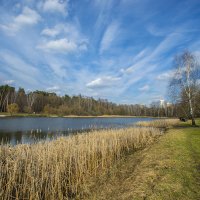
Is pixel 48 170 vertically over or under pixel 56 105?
under

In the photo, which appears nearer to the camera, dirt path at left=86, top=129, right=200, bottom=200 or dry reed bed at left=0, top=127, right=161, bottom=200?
dirt path at left=86, top=129, right=200, bottom=200

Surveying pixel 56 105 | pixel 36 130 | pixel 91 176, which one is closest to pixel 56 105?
pixel 56 105

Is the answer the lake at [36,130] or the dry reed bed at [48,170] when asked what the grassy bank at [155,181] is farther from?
the lake at [36,130]

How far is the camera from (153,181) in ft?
16.8

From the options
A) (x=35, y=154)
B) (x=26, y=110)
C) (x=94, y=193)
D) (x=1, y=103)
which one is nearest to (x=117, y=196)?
(x=94, y=193)

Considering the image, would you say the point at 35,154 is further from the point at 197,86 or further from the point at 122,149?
the point at 197,86

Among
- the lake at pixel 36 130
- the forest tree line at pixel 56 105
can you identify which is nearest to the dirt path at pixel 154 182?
the lake at pixel 36 130

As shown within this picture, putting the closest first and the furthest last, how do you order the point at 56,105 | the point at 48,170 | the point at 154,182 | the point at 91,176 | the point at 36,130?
the point at 154,182 → the point at 48,170 → the point at 91,176 → the point at 36,130 → the point at 56,105

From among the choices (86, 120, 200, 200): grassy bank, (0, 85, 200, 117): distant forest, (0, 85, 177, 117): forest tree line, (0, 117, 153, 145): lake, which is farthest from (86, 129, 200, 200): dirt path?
(0, 85, 177, 117): forest tree line

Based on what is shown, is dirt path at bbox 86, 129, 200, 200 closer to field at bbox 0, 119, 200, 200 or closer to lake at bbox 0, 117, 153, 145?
field at bbox 0, 119, 200, 200

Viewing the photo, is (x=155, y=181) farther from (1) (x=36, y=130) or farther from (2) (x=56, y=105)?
(2) (x=56, y=105)

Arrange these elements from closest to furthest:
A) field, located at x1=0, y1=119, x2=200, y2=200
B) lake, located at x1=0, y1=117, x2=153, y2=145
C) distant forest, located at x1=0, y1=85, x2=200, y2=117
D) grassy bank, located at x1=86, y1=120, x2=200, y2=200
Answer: grassy bank, located at x1=86, y1=120, x2=200, y2=200 < field, located at x1=0, y1=119, x2=200, y2=200 < lake, located at x1=0, y1=117, x2=153, y2=145 < distant forest, located at x1=0, y1=85, x2=200, y2=117

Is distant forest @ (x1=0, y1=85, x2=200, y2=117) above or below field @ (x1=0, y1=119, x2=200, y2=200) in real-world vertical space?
above

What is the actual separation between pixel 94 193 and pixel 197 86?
2232 cm
